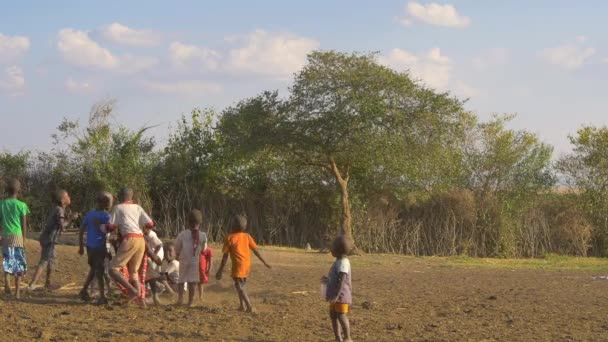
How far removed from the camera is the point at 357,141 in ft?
61.5

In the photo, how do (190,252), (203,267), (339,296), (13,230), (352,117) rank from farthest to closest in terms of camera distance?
(352,117) → (13,230) → (203,267) → (190,252) → (339,296)

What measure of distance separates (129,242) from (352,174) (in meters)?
12.9

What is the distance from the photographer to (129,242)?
995 centimetres

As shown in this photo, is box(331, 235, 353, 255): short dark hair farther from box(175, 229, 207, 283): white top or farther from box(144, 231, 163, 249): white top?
box(144, 231, 163, 249): white top

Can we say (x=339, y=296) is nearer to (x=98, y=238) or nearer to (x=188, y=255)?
(x=188, y=255)

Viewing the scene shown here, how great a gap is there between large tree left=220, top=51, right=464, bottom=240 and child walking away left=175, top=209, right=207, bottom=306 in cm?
883

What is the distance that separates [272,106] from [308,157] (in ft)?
5.21

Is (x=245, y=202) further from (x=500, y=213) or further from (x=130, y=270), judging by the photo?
(x=130, y=270)

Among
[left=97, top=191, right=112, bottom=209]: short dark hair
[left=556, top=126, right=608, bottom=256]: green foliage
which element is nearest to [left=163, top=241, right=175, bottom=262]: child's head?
[left=97, top=191, right=112, bottom=209]: short dark hair

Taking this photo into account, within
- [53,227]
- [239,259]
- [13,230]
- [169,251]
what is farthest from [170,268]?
[13,230]

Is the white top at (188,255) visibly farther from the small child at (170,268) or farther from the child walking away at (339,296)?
the child walking away at (339,296)

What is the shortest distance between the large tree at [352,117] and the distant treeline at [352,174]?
0.03 metres

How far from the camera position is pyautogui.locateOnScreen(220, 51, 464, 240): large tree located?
18703mm

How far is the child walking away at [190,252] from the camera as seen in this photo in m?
10.2
